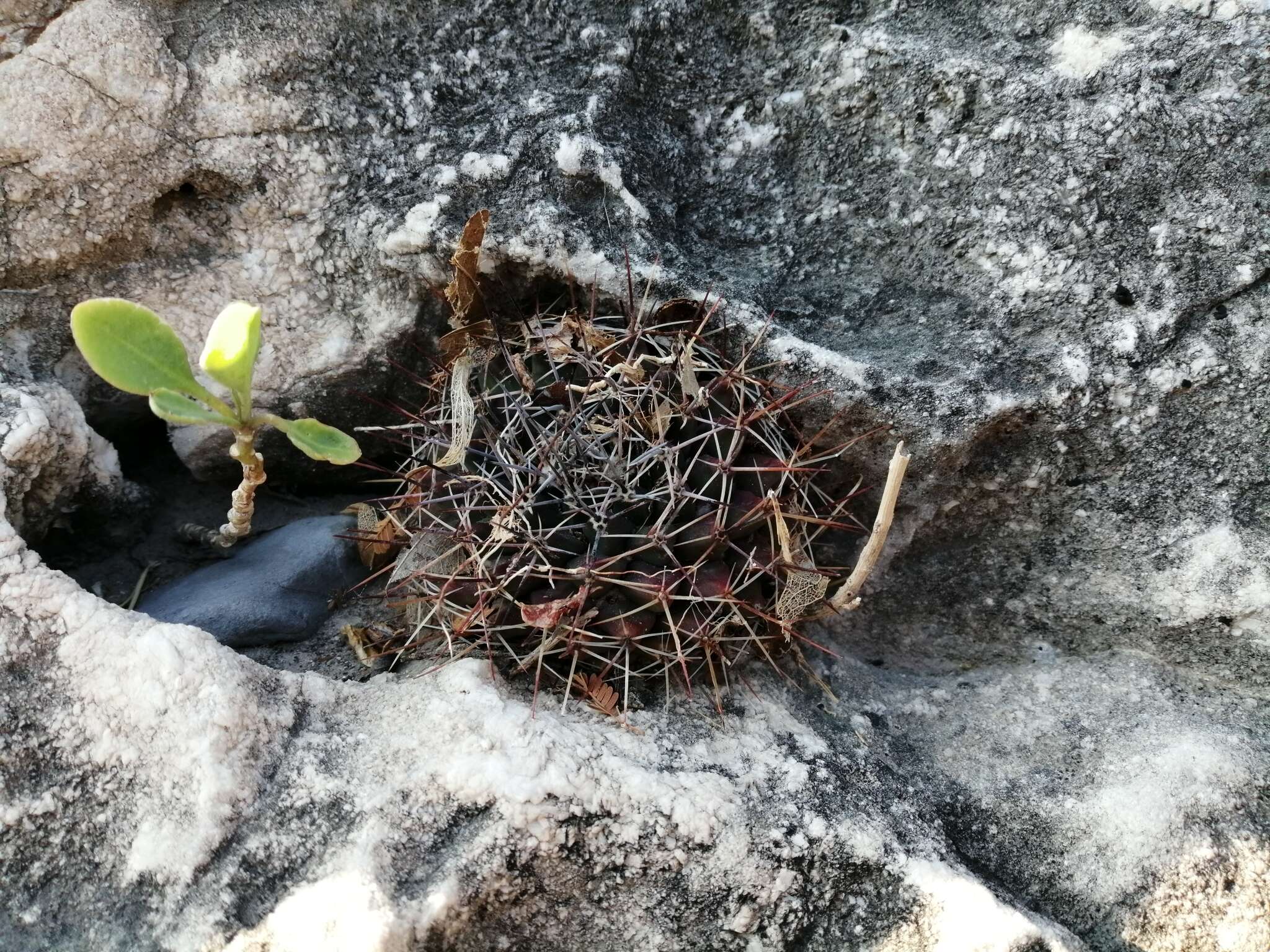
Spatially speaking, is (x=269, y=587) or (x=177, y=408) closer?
(x=177, y=408)

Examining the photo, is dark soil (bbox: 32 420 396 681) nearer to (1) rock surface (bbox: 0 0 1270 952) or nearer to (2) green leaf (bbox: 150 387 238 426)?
(1) rock surface (bbox: 0 0 1270 952)

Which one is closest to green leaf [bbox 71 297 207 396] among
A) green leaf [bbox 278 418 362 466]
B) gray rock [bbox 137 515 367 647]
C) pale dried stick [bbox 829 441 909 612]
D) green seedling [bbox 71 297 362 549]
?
green seedling [bbox 71 297 362 549]

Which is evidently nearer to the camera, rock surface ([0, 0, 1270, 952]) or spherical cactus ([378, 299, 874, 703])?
rock surface ([0, 0, 1270, 952])

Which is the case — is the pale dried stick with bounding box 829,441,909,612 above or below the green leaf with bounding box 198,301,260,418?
below

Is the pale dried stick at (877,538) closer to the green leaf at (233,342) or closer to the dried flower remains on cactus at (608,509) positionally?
the dried flower remains on cactus at (608,509)

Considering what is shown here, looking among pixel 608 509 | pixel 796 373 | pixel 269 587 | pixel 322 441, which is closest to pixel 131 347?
pixel 322 441

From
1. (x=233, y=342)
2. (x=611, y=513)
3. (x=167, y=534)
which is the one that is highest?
(x=233, y=342)

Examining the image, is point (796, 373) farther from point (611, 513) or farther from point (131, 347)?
point (131, 347)

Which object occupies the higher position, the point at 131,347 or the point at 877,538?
the point at 131,347
